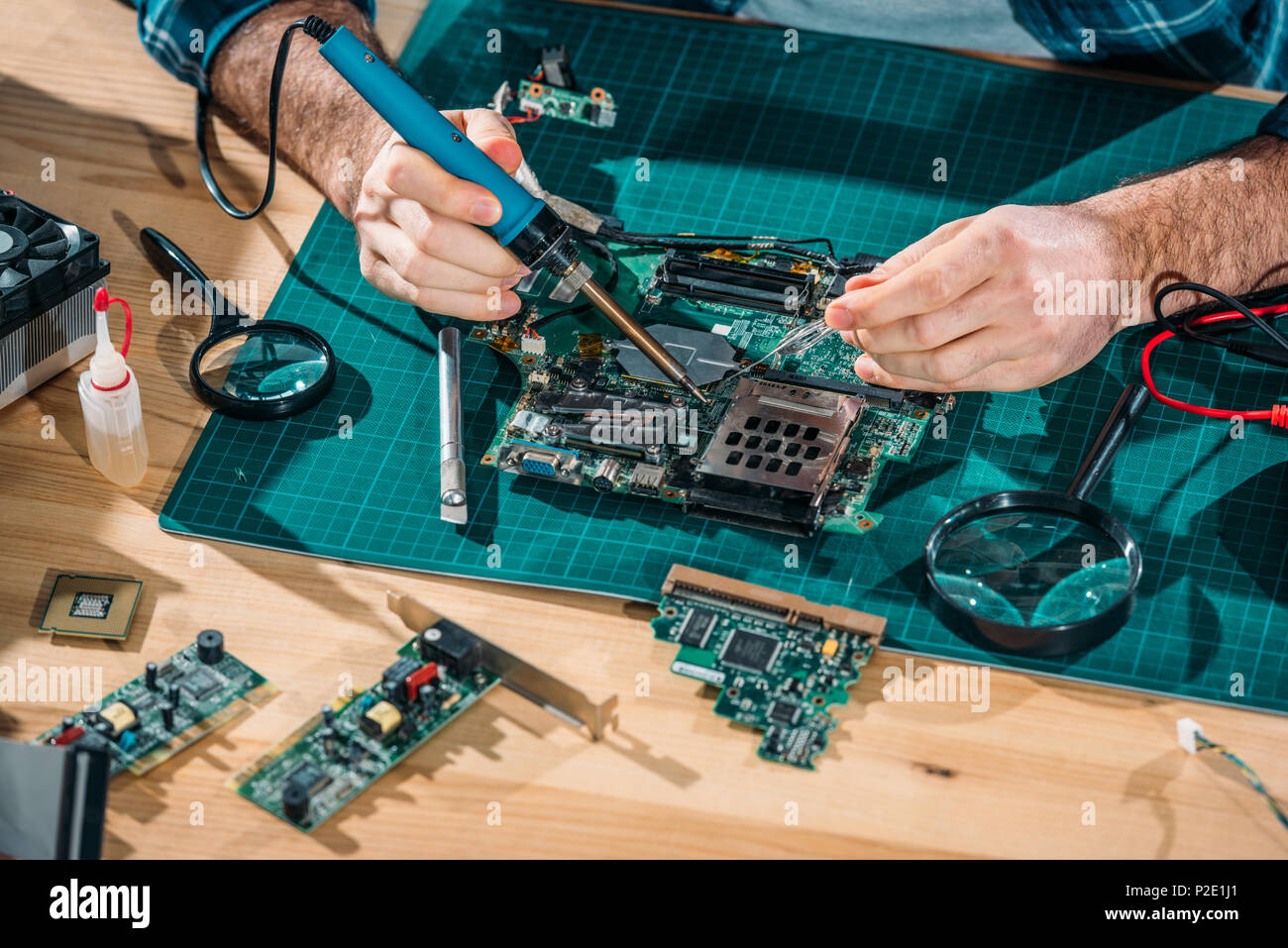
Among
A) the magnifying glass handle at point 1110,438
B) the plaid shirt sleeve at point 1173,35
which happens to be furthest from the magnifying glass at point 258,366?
the plaid shirt sleeve at point 1173,35

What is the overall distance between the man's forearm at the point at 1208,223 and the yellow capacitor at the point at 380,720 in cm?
146

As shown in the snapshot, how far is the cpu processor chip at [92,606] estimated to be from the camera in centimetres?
240

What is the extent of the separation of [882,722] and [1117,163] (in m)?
1.53

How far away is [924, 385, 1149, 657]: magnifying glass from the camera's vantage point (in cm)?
233

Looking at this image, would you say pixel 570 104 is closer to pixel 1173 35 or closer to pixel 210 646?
pixel 1173 35

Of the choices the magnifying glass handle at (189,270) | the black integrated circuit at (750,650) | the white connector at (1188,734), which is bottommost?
the magnifying glass handle at (189,270)

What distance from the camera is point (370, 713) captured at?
2.22m

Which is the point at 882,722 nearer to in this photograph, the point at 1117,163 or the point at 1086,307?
the point at 1086,307

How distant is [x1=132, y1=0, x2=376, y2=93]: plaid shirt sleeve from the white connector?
2400 millimetres

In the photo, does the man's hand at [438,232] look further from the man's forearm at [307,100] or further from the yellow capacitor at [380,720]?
the yellow capacitor at [380,720]

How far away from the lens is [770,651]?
91.9 inches

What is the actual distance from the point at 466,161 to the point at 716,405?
580 mm
